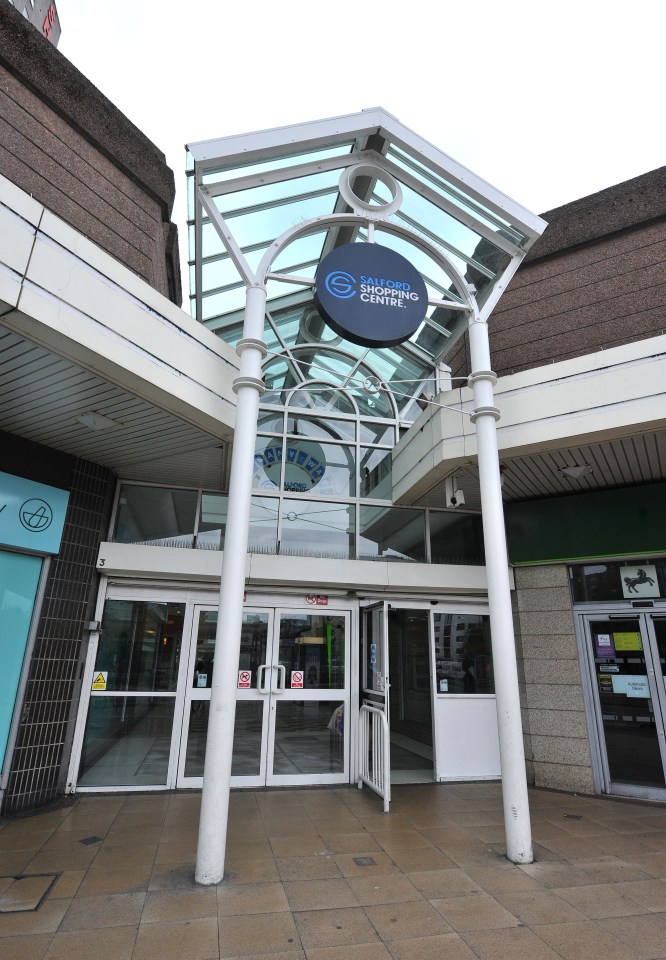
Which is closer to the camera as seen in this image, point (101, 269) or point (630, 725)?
point (101, 269)

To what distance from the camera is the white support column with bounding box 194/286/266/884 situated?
Answer: 3666 mm

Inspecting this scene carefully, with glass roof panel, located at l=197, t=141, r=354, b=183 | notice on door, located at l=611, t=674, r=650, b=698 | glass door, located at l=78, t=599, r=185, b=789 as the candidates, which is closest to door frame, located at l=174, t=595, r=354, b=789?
glass door, located at l=78, t=599, r=185, b=789

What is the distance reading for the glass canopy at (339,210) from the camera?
5.17m

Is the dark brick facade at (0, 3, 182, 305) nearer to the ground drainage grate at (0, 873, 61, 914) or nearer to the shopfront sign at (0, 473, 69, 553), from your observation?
the shopfront sign at (0, 473, 69, 553)

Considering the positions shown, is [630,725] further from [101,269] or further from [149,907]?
[101,269]

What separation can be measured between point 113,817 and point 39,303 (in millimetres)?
4553

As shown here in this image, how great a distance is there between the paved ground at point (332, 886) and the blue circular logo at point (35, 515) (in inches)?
103

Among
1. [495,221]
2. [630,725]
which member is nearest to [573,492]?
[630,725]

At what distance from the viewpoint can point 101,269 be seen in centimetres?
414

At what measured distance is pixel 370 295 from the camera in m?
5.01

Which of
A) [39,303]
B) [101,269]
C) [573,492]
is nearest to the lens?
[39,303]

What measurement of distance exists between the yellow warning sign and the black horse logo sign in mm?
6161

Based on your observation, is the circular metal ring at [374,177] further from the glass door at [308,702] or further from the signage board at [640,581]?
the signage board at [640,581]

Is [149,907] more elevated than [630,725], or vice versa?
[630,725]
